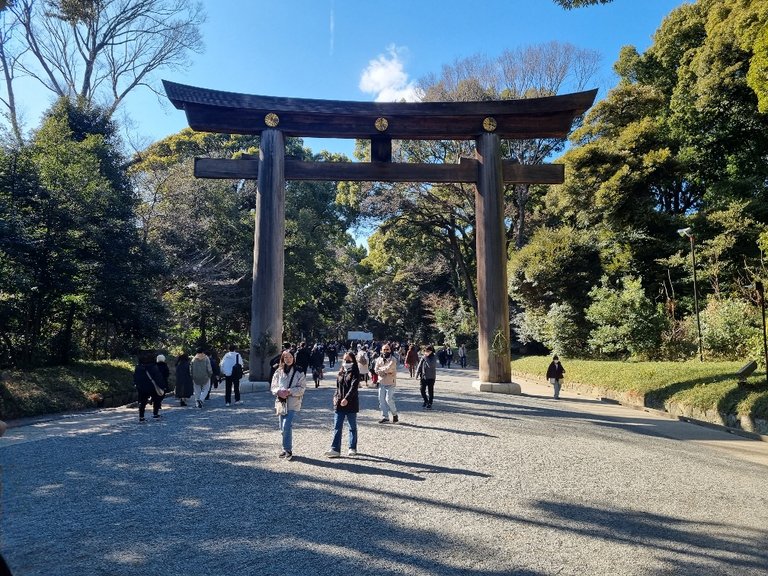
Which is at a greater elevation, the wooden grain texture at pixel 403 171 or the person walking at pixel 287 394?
the wooden grain texture at pixel 403 171

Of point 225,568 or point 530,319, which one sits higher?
point 530,319

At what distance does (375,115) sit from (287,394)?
977 centimetres

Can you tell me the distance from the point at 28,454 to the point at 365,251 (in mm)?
53528

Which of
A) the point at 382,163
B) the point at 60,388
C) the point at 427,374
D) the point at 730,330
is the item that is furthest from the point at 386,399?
the point at 730,330

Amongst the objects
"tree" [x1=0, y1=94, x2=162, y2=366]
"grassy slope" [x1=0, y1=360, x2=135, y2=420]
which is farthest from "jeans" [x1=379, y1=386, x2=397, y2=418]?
"tree" [x1=0, y1=94, x2=162, y2=366]

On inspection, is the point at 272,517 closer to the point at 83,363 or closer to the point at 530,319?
the point at 83,363

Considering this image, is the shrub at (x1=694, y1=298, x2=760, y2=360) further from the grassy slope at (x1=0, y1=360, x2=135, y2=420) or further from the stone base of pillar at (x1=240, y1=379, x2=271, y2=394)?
the grassy slope at (x1=0, y1=360, x2=135, y2=420)

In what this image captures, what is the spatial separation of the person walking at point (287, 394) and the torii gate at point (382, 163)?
693cm

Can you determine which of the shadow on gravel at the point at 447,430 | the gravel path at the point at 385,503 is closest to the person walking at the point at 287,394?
the gravel path at the point at 385,503

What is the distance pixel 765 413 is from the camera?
962 cm

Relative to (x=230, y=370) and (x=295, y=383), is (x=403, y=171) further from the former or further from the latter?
(x=295, y=383)

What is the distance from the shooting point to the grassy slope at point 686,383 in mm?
10578

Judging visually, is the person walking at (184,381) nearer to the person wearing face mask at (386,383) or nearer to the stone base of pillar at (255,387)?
the stone base of pillar at (255,387)

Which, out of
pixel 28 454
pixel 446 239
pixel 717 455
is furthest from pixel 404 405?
pixel 446 239
